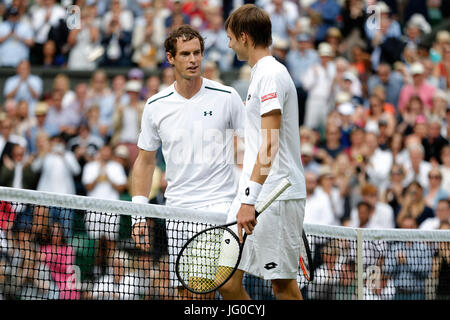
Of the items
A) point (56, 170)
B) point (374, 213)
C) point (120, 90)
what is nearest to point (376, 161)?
point (374, 213)

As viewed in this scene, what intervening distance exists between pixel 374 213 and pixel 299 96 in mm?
3232

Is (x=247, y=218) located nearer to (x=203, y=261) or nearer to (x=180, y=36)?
(x=203, y=261)

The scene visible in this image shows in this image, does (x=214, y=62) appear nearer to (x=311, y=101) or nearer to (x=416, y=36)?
(x=311, y=101)

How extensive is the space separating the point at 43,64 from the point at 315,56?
4779mm

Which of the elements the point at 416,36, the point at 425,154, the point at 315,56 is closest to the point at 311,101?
the point at 315,56

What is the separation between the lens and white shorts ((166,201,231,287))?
6715 millimetres

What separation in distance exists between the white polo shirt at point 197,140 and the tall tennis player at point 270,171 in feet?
3.01

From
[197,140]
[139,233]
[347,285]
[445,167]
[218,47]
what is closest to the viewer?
[139,233]

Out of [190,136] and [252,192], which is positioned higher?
[190,136]

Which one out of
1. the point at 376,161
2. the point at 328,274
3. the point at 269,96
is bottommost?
the point at 328,274

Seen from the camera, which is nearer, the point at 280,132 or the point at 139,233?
the point at 280,132

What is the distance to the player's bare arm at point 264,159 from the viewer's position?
18.6 feet

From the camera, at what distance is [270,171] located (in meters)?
5.88

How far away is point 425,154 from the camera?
43.1ft
